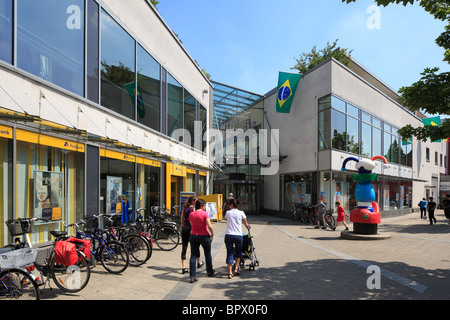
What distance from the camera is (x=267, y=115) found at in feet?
80.3

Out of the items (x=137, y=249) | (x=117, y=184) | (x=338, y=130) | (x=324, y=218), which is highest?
(x=338, y=130)

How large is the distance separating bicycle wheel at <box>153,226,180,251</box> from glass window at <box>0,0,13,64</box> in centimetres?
555

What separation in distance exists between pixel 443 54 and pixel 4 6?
30.7 ft

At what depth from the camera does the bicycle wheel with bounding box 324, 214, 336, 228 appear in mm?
15222

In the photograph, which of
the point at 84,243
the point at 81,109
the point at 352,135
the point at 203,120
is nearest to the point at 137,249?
the point at 84,243

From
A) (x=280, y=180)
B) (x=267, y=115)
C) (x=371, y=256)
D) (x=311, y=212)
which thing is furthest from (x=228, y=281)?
(x=267, y=115)

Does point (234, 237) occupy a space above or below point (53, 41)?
below

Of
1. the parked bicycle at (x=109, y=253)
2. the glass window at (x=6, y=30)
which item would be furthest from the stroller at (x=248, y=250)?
the glass window at (x=6, y=30)

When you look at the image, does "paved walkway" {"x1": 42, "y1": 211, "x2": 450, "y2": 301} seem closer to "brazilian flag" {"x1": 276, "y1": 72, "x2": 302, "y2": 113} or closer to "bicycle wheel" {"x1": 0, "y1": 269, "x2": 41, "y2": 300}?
"bicycle wheel" {"x1": 0, "y1": 269, "x2": 41, "y2": 300}

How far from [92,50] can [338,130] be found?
1421 cm

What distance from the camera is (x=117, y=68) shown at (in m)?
9.96

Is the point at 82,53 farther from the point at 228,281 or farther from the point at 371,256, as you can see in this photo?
the point at 371,256

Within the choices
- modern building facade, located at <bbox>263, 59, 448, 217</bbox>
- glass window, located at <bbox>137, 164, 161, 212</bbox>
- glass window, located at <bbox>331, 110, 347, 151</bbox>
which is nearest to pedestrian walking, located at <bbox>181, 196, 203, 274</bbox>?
glass window, located at <bbox>137, 164, 161, 212</bbox>

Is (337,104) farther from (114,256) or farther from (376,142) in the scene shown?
(114,256)
